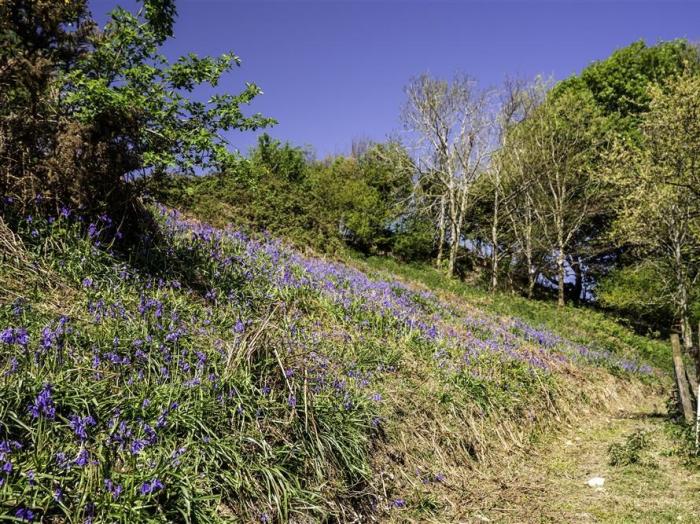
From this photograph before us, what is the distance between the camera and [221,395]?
389 centimetres

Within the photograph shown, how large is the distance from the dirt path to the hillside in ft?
0.88

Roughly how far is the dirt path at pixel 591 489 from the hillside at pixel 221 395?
267 mm

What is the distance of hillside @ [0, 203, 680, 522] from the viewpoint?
9.82 feet

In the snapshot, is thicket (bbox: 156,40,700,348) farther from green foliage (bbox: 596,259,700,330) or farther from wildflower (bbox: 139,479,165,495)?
wildflower (bbox: 139,479,165,495)

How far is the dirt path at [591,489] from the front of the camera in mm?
4621

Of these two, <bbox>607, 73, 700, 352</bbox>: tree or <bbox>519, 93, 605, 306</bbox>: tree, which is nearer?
<bbox>607, 73, 700, 352</bbox>: tree

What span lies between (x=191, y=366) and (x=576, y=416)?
7.85 m

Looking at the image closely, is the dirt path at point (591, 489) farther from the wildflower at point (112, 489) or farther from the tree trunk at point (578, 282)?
the tree trunk at point (578, 282)

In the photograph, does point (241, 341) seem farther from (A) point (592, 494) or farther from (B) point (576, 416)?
(B) point (576, 416)

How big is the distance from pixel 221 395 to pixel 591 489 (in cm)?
445

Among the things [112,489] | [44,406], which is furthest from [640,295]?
[44,406]

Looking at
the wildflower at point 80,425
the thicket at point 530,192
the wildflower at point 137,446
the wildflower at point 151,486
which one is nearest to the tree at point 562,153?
the thicket at point 530,192

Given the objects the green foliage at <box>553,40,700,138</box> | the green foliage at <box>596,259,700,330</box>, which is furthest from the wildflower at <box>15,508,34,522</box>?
the green foliage at <box>553,40,700,138</box>

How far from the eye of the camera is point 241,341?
452cm
